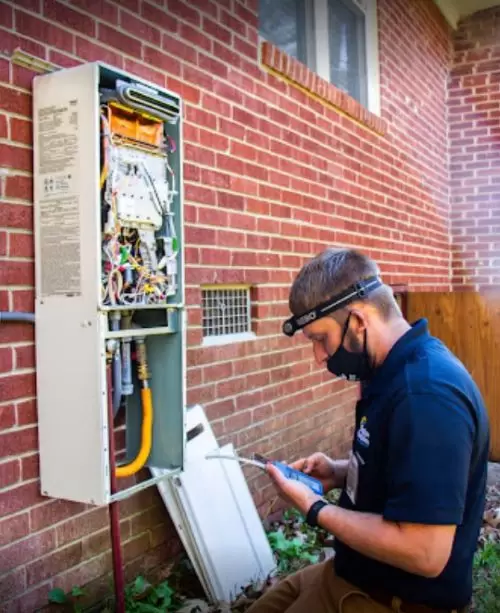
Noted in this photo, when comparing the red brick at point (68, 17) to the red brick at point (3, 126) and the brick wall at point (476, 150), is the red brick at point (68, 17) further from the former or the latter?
the brick wall at point (476, 150)

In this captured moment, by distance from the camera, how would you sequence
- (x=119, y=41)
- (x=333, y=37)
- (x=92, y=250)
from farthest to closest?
(x=333, y=37) < (x=119, y=41) < (x=92, y=250)

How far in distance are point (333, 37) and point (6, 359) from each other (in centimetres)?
453

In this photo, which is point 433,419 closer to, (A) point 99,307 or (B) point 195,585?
(A) point 99,307

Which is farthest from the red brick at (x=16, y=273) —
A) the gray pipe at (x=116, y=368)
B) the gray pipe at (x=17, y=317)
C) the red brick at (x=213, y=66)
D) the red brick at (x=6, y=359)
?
the red brick at (x=213, y=66)

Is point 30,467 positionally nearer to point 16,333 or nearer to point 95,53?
point 16,333

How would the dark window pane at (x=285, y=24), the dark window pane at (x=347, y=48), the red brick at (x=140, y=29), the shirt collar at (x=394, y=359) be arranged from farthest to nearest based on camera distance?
the dark window pane at (x=347, y=48) → the dark window pane at (x=285, y=24) → the red brick at (x=140, y=29) → the shirt collar at (x=394, y=359)

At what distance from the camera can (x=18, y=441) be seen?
2.58m

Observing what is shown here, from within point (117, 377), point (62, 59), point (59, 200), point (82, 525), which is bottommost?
point (82, 525)

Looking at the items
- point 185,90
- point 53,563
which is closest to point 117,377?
point 53,563

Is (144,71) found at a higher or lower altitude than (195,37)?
lower

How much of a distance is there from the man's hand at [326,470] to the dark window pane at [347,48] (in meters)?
4.07

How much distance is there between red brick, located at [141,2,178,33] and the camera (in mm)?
3233

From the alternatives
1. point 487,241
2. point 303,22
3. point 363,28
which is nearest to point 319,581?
point 303,22

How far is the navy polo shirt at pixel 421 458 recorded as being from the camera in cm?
175
